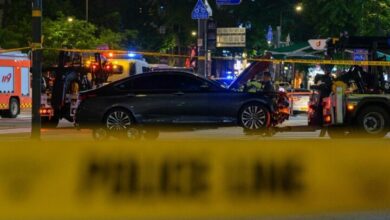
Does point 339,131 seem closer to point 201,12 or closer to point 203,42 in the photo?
point 201,12

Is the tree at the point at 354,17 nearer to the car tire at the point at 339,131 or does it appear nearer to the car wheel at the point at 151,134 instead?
the car tire at the point at 339,131

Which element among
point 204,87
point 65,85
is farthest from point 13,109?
point 204,87

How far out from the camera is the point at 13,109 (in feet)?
84.3

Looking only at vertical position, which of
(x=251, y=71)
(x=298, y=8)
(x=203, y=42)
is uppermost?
(x=298, y=8)

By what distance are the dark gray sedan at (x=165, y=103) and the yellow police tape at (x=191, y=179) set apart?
7.80 meters

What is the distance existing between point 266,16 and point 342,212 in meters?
34.1

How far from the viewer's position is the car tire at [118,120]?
570 inches

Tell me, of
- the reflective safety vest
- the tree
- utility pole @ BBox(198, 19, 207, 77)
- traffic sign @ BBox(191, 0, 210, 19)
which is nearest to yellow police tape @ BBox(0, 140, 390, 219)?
the reflective safety vest

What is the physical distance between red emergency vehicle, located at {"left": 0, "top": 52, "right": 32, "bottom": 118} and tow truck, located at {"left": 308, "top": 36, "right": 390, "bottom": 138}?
14.1 metres

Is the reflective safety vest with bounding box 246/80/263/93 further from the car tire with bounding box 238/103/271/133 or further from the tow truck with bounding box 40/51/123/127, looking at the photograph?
the tow truck with bounding box 40/51/123/127

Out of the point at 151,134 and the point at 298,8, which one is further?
the point at 298,8

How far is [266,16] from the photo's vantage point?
4019cm

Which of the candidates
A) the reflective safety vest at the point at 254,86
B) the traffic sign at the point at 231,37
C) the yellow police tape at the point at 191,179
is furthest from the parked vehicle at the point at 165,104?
the traffic sign at the point at 231,37

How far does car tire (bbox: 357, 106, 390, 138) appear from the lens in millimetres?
14328
